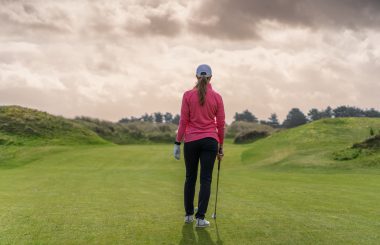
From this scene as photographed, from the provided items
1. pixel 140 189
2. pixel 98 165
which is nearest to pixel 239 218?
pixel 140 189

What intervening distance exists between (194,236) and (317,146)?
28.3 m

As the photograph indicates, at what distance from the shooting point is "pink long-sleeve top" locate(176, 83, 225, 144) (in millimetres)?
7938

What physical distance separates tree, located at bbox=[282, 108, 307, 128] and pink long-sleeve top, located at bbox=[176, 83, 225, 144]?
128416 mm

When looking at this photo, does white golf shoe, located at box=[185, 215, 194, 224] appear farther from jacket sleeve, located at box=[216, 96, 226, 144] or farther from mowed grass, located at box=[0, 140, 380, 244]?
jacket sleeve, located at box=[216, 96, 226, 144]

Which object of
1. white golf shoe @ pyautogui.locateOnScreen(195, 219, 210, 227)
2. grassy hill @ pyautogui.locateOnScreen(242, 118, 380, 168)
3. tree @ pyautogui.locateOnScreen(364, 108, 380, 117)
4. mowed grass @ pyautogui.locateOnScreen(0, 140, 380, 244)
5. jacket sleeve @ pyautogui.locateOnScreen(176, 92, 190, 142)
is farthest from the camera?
tree @ pyautogui.locateOnScreen(364, 108, 380, 117)

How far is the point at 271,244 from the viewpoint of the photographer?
661 cm

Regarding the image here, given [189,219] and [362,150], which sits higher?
[362,150]

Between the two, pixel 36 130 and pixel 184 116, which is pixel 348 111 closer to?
pixel 36 130

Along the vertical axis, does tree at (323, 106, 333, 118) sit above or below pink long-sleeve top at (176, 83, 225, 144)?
above

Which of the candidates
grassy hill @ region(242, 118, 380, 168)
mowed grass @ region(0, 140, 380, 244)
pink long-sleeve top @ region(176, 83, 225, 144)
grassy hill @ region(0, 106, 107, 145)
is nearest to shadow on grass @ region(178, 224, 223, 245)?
mowed grass @ region(0, 140, 380, 244)

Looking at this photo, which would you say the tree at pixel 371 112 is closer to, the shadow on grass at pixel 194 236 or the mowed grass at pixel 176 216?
the mowed grass at pixel 176 216

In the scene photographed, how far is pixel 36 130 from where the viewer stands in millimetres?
47438

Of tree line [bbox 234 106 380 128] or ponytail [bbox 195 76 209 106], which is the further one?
tree line [bbox 234 106 380 128]

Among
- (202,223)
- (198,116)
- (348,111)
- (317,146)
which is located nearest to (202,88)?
(198,116)
